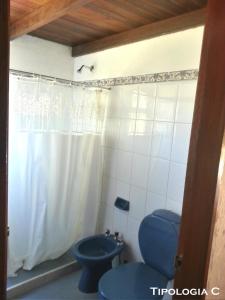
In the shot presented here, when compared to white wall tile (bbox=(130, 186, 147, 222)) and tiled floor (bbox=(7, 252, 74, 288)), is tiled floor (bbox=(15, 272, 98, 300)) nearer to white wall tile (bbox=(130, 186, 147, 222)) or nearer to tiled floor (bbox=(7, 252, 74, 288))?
tiled floor (bbox=(7, 252, 74, 288))

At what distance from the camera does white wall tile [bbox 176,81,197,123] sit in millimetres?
1718

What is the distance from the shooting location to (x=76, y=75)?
102 inches

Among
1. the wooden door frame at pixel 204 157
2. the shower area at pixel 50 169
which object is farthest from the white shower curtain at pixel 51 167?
the wooden door frame at pixel 204 157

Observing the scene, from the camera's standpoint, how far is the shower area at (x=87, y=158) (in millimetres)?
1832

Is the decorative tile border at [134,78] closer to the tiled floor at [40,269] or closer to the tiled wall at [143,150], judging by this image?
the tiled wall at [143,150]

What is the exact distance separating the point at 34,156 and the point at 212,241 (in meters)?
1.50

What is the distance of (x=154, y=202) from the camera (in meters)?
1.96

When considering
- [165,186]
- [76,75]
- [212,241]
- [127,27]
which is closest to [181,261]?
[212,241]

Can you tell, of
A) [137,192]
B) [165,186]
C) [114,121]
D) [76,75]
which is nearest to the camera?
[165,186]

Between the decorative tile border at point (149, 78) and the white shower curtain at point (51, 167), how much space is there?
133 mm

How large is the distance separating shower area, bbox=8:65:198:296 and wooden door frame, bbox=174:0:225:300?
2.87 ft

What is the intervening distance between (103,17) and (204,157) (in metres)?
1.43

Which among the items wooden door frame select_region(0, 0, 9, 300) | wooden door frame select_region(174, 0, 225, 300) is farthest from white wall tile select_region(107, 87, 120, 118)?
wooden door frame select_region(0, 0, 9, 300)

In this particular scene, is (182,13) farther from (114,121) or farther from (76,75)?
(76,75)
